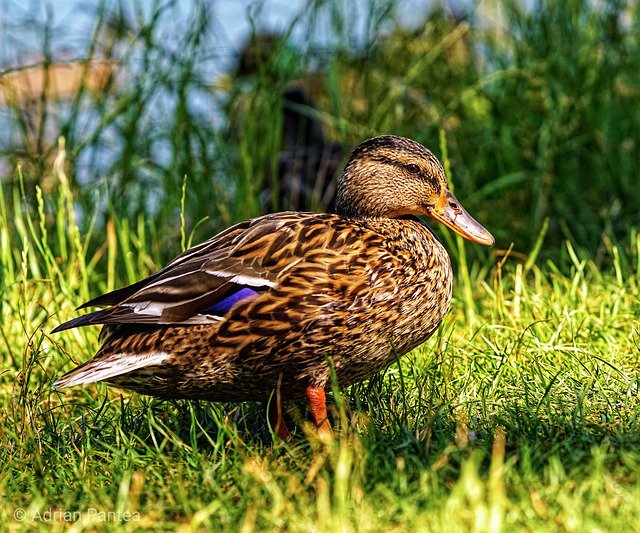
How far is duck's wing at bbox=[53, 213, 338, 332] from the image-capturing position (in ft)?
11.9

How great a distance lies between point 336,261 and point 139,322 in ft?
2.28

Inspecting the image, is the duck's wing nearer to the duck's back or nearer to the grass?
the duck's back

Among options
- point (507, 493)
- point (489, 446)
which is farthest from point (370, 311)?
point (507, 493)

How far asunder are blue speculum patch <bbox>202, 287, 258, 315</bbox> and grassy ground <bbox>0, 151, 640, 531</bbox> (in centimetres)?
37

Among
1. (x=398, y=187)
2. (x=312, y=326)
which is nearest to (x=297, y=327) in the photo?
(x=312, y=326)

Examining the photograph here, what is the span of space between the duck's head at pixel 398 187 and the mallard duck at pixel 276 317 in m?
0.28

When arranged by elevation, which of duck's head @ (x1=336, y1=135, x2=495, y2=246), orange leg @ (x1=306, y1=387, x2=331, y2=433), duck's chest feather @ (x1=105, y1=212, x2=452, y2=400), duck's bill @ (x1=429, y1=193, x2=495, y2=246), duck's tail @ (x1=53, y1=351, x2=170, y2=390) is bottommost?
orange leg @ (x1=306, y1=387, x2=331, y2=433)

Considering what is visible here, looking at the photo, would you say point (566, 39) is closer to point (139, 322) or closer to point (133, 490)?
point (139, 322)

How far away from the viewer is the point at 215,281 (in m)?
3.66

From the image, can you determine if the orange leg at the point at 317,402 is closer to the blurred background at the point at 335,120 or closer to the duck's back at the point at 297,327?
the duck's back at the point at 297,327

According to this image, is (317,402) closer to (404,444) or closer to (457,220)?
(404,444)

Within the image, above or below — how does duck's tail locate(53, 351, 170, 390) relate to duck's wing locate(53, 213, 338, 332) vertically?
below

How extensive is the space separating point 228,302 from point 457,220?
3.47ft

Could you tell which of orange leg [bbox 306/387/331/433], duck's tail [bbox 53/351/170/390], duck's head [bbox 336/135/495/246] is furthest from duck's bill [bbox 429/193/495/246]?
duck's tail [bbox 53/351/170/390]
